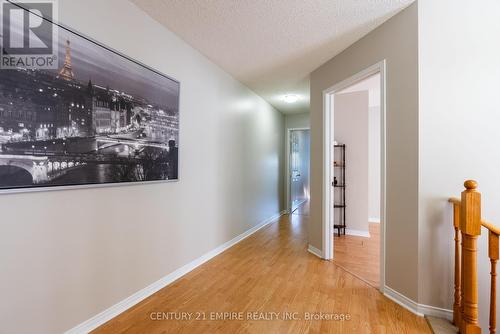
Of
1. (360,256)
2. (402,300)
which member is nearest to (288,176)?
(360,256)

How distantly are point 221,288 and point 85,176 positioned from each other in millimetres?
1631

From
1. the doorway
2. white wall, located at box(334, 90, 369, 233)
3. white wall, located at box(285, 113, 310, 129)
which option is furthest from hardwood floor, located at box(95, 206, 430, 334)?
white wall, located at box(285, 113, 310, 129)

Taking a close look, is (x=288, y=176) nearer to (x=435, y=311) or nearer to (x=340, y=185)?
(x=340, y=185)

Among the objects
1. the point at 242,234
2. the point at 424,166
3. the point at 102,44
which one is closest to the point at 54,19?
the point at 102,44

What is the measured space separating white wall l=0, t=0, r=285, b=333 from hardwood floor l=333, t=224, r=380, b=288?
5.49 ft

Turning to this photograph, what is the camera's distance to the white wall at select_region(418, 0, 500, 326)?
6.08ft

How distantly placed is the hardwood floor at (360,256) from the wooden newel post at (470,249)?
85 centimetres

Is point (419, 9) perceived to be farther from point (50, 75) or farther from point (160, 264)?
point (160, 264)

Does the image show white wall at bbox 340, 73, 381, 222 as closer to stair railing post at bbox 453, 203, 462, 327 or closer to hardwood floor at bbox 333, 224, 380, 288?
hardwood floor at bbox 333, 224, 380, 288

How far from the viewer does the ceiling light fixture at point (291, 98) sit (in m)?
4.73

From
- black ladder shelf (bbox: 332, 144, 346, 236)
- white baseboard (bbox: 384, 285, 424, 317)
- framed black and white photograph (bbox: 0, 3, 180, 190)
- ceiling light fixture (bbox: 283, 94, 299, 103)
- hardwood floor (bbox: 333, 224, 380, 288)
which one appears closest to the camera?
framed black and white photograph (bbox: 0, 3, 180, 190)

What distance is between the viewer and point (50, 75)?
147 cm

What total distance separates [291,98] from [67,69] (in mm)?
3937

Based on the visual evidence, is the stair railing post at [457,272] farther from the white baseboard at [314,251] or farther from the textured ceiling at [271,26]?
the textured ceiling at [271,26]
